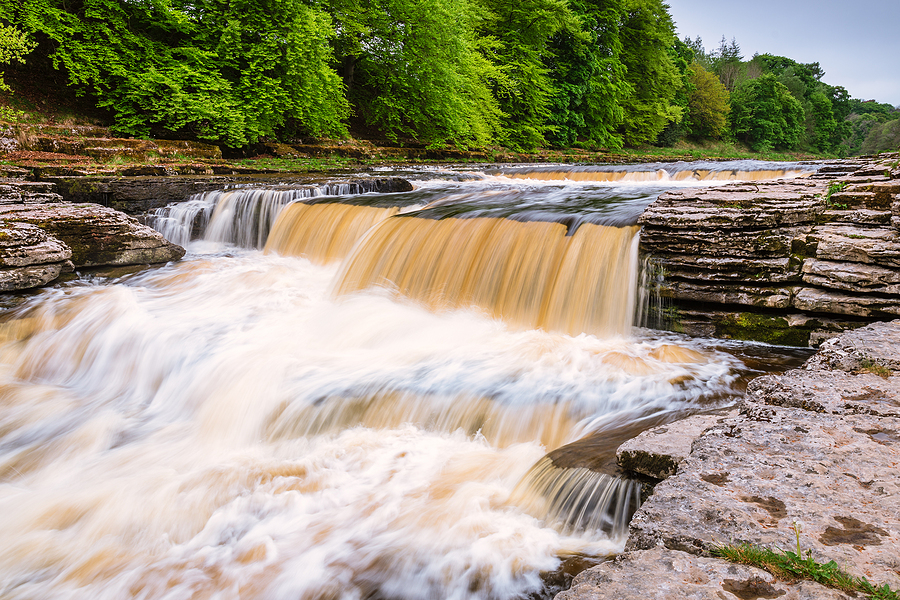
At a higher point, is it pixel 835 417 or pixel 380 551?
pixel 835 417

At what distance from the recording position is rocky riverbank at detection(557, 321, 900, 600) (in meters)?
1.37

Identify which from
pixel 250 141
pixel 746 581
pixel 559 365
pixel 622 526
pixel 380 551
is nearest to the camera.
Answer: pixel 746 581

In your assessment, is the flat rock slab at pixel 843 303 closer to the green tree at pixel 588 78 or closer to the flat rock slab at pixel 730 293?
the flat rock slab at pixel 730 293

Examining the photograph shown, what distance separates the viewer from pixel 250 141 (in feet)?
51.3

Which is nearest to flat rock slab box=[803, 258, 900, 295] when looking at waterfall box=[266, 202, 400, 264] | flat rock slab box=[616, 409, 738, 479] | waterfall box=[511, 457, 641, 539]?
flat rock slab box=[616, 409, 738, 479]

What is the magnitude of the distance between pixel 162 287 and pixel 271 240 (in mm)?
2331

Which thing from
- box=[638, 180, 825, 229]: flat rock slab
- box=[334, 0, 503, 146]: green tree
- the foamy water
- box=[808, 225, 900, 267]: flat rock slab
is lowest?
the foamy water

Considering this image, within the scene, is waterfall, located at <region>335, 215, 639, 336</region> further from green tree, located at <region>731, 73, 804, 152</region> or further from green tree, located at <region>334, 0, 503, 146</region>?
green tree, located at <region>731, 73, 804, 152</region>

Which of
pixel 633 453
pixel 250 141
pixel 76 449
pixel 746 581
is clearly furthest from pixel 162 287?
pixel 250 141

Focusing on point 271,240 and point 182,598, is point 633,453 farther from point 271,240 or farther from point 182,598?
point 271,240

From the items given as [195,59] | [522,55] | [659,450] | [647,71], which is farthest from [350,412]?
[647,71]

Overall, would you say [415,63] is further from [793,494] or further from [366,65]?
[793,494]

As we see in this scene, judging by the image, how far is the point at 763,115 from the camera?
167 ft

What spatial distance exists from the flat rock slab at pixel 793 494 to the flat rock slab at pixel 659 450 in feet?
0.70
